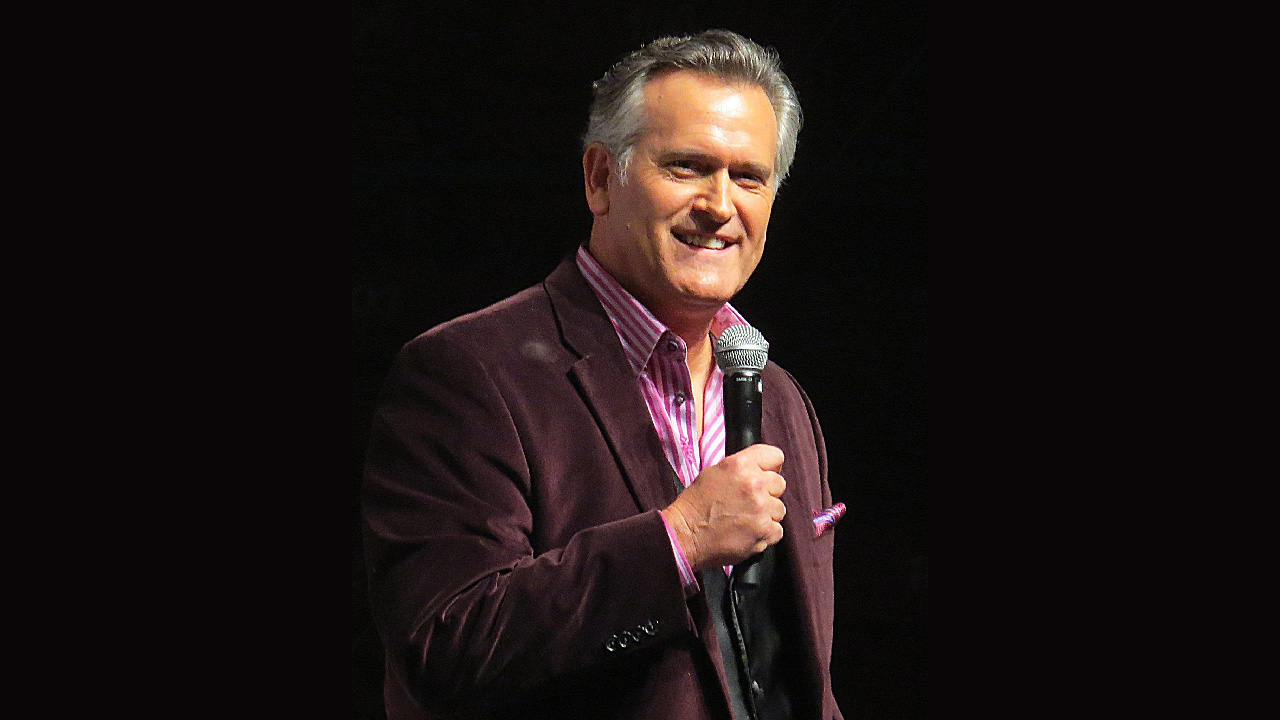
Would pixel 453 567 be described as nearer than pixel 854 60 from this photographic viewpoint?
Yes

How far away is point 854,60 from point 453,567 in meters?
1.48

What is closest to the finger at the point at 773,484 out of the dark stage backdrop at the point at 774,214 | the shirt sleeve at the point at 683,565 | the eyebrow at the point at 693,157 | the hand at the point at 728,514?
the hand at the point at 728,514

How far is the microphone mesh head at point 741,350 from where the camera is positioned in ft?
6.12

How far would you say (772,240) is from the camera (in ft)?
9.20

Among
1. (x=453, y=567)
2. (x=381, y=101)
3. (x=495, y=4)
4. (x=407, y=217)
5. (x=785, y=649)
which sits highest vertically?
(x=495, y=4)

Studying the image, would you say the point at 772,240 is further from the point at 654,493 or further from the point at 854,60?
the point at 654,493

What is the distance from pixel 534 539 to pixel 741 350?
1.31ft

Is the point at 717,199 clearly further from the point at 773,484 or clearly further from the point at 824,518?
the point at 824,518

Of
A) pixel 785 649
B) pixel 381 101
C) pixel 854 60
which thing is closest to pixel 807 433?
pixel 785 649

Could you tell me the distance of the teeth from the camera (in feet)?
6.63

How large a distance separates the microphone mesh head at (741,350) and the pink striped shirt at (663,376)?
147 millimetres

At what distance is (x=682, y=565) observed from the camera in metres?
1.78

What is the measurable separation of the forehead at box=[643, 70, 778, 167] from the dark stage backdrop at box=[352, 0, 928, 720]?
1.94ft

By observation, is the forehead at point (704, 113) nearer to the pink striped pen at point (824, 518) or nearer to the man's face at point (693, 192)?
the man's face at point (693, 192)
